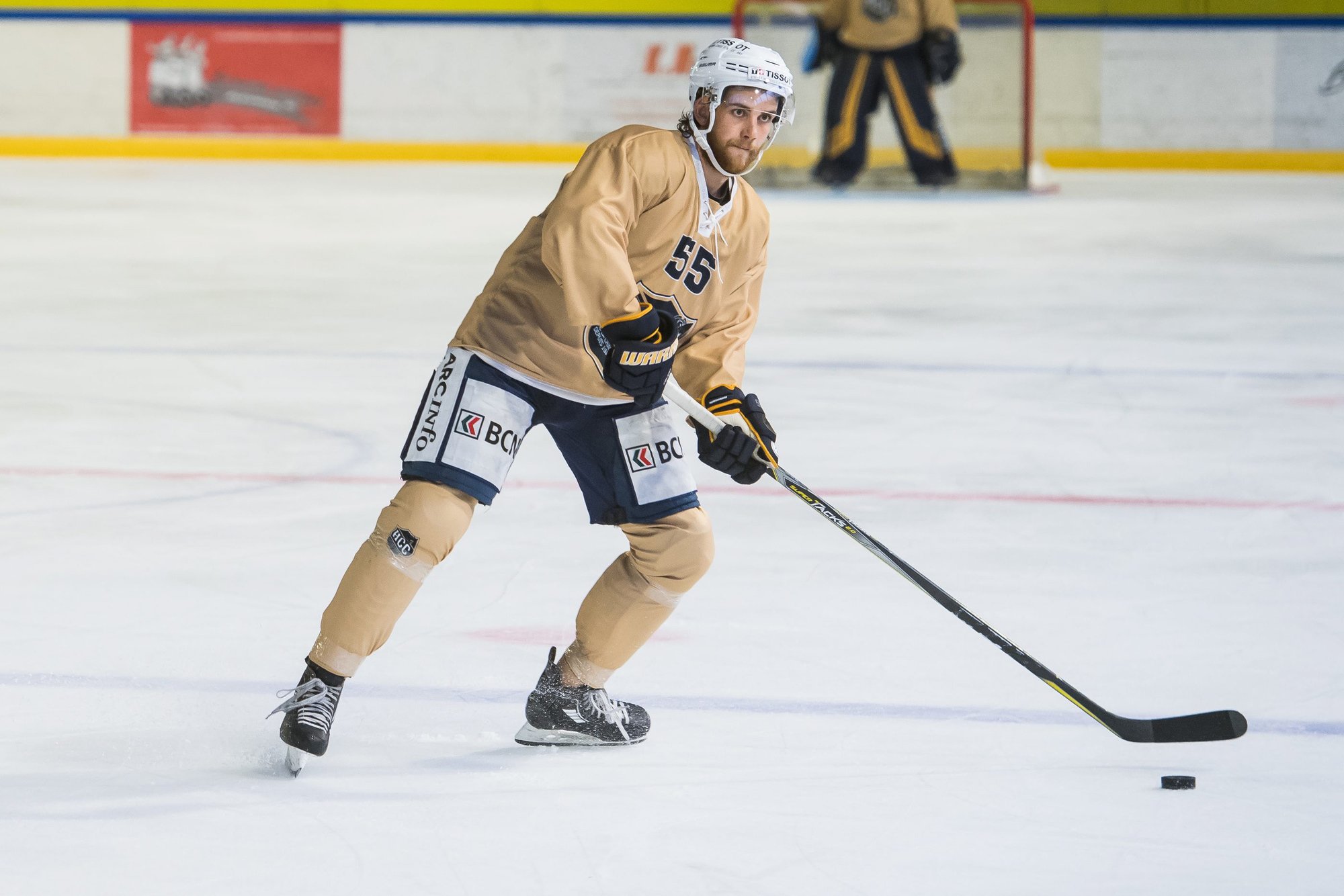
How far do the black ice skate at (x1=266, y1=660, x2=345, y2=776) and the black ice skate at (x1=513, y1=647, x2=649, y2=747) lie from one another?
29 centimetres

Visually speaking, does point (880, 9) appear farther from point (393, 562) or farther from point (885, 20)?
point (393, 562)

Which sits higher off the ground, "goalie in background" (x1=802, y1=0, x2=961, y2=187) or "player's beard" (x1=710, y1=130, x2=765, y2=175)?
"goalie in background" (x1=802, y1=0, x2=961, y2=187)

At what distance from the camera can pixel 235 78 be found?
45.9 ft

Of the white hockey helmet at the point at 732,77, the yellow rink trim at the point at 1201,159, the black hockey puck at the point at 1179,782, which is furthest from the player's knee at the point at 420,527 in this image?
the yellow rink trim at the point at 1201,159

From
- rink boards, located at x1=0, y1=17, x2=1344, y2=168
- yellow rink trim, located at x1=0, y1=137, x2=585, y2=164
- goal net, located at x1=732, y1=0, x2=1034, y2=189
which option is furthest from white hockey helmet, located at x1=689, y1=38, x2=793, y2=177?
yellow rink trim, located at x1=0, y1=137, x2=585, y2=164

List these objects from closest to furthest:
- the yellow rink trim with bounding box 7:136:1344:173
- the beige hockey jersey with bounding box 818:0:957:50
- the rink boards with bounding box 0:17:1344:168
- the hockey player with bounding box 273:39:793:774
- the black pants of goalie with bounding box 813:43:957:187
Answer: the hockey player with bounding box 273:39:793:774 → the beige hockey jersey with bounding box 818:0:957:50 → the black pants of goalie with bounding box 813:43:957:187 → the yellow rink trim with bounding box 7:136:1344:173 → the rink boards with bounding box 0:17:1344:168

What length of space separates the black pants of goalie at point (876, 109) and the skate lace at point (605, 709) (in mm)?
9512

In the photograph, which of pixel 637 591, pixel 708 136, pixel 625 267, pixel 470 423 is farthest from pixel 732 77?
pixel 637 591

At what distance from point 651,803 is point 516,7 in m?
12.3

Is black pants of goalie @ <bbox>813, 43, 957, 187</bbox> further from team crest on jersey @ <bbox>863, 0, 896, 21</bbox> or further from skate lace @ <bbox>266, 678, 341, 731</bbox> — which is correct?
skate lace @ <bbox>266, 678, 341, 731</bbox>

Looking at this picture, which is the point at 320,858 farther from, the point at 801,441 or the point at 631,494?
the point at 801,441

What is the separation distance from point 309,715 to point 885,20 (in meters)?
9.90

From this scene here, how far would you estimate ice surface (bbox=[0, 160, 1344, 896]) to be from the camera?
2305mm

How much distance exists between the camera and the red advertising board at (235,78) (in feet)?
45.9
